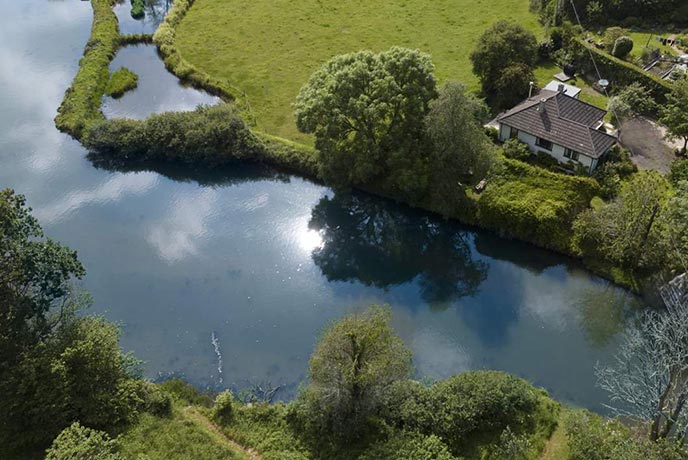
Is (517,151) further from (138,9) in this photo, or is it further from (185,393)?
(138,9)

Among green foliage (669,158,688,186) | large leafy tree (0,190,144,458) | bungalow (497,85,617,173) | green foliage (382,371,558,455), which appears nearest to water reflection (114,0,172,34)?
large leafy tree (0,190,144,458)

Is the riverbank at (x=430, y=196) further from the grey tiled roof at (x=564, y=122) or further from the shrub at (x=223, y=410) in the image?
the shrub at (x=223, y=410)

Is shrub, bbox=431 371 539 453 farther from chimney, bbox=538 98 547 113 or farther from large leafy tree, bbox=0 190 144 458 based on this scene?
chimney, bbox=538 98 547 113

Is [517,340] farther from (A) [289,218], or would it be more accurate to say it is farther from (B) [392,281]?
(A) [289,218]

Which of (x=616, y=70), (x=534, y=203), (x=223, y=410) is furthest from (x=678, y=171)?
(x=223, y=410)

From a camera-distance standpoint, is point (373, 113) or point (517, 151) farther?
point (517, 151)

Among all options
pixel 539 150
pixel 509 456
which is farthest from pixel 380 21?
pixel 509 456

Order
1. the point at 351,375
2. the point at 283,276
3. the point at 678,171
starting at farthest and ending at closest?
the point at 678,171 → the point at 283,276 → the point at 351,375
